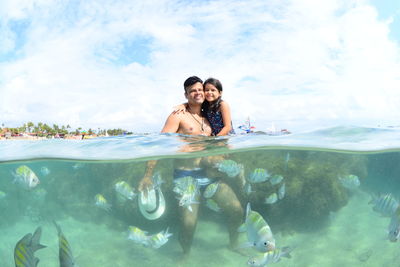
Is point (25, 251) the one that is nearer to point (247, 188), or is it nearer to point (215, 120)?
point (215, 120)

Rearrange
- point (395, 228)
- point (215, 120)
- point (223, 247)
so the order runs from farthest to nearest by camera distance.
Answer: point (223, 247) < point (215, 120) < point (395, 228)

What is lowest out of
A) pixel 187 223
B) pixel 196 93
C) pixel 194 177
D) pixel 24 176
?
pixel 187 223

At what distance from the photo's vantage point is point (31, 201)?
378 inches

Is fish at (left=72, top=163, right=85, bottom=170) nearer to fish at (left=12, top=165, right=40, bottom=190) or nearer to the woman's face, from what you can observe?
fish at (left=12, top=165, right=40, bottom=190)

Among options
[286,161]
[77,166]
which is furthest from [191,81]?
[77,166]

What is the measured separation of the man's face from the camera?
5.87m

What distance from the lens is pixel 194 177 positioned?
592 cm

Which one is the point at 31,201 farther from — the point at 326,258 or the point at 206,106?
the point at 326,258

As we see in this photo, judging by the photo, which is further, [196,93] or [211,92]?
[211,92]

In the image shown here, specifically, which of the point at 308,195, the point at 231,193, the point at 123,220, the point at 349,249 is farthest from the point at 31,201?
the point at 349,249

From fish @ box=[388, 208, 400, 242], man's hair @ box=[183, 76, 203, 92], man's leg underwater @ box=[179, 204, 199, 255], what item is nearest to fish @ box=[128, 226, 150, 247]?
man's leg underwater @ box=[179, 204, 199, 255]

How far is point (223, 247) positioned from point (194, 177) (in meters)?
2.23

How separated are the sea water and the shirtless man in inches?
13.6

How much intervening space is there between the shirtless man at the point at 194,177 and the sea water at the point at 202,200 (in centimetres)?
35
